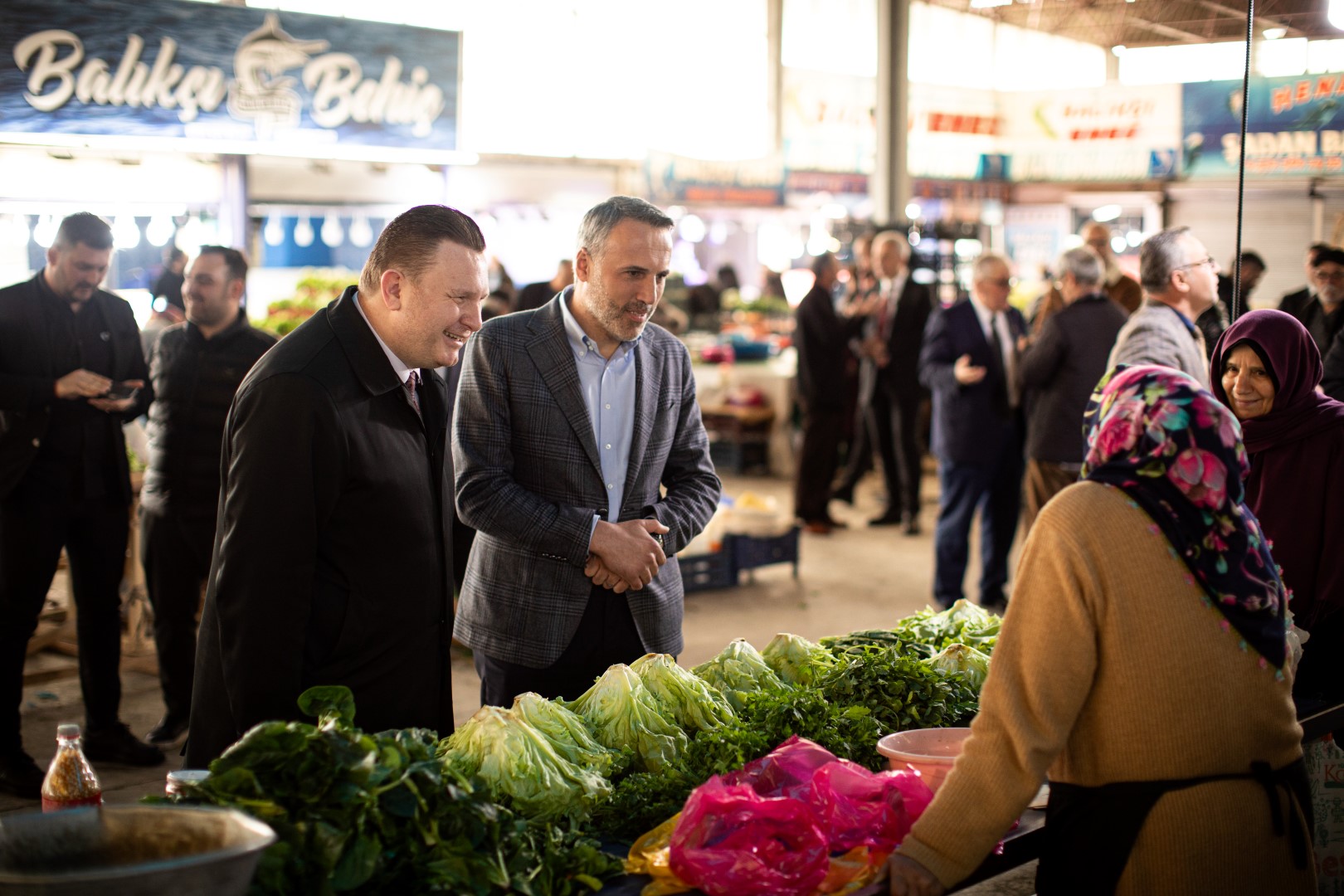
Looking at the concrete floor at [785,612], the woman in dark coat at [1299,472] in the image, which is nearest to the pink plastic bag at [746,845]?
the woman in dark coat at [1299,472]

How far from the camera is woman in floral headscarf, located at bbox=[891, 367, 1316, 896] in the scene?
211cm

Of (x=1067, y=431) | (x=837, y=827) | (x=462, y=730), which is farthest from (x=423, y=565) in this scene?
(x=1067, y=431)

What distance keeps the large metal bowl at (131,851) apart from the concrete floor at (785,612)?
322 centimetres

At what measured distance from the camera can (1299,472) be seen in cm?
367

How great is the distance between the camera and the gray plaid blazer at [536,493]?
3.25m

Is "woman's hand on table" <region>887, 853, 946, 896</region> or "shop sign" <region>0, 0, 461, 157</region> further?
"shop sign" <region>0, 0, 461, 157</region>

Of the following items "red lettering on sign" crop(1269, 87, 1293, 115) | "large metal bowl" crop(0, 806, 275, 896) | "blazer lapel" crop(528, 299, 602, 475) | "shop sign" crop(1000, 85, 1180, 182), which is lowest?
"large metal bowl" crop(0, 806, 275, 896)

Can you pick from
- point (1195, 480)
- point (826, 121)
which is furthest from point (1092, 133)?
point (1195, 480)

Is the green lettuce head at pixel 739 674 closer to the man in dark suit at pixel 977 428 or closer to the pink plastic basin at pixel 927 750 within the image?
the pink plastic basin at pixel 927 750

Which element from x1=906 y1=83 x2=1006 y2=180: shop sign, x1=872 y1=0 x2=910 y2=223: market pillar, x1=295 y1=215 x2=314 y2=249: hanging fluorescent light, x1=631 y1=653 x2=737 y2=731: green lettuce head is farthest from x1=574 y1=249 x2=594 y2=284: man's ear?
x1=906 y1=83 x2=1006 y2=180: shop sign

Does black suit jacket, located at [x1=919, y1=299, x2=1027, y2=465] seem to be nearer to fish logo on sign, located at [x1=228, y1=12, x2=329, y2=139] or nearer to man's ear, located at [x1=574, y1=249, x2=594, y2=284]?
man's ear, located at [x1=574, y1=249, x2=594, y2=284]

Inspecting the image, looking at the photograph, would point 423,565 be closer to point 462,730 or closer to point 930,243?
point 462,730

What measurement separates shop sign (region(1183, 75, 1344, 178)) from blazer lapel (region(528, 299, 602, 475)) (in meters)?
2.50

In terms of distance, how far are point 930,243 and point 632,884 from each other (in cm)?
1161
